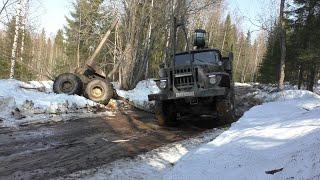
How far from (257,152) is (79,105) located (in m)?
10.1

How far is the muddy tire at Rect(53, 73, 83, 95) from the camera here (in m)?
17.5

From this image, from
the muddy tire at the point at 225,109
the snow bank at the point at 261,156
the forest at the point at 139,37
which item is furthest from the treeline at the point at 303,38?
the snow bank at the point at 261,156

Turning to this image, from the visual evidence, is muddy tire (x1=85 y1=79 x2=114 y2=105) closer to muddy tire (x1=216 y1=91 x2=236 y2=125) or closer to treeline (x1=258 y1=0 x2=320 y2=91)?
muddy tire (x1=216 y1=91 x2=236 y2=125)

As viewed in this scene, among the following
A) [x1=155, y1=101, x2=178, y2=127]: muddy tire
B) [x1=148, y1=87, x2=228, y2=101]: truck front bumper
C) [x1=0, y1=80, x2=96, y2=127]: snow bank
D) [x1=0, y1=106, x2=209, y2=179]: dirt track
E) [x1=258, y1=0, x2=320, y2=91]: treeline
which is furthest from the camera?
[x1=258, y1=0, x2=320, y2=91]: treeline

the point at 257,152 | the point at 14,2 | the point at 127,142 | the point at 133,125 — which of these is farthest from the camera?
the point at 14,2

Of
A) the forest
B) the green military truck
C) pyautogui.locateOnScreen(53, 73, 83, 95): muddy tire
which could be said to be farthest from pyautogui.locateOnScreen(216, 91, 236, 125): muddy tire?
the forest

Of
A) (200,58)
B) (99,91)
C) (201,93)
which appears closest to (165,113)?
(201,93)

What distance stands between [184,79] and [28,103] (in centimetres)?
488

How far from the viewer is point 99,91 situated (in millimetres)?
17547

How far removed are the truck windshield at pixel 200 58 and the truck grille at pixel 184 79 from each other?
106 cm

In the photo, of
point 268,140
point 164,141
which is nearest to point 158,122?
point 164,141

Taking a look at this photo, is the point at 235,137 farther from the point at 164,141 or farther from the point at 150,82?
the point at 150,82

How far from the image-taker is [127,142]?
32.9 ft

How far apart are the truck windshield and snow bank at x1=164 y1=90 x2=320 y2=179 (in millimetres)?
5631
